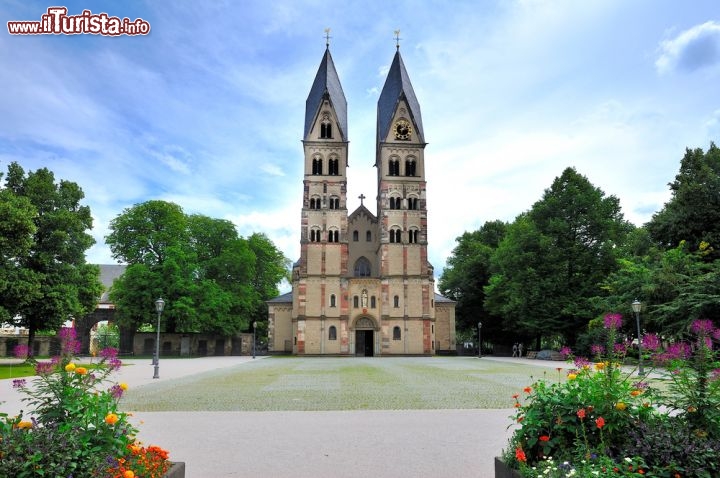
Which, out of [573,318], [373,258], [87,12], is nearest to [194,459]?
[87,12]

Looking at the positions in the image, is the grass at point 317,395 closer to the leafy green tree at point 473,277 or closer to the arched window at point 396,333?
the arched window at point 396,333

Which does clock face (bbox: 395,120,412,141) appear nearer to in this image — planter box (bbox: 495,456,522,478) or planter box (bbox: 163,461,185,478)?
planter box (bbox: 495,456,522,478)

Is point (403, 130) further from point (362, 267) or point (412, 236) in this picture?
point (362, 267)

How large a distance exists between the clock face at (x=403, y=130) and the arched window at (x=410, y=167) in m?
2.45

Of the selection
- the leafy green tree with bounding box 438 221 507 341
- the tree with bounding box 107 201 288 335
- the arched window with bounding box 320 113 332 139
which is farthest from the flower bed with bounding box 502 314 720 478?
the arched window with bounding box 320 113 332 139

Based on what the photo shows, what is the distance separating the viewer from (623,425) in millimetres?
4918

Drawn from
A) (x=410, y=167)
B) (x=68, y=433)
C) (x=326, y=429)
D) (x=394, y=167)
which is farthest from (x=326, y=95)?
(x=68, y=433)

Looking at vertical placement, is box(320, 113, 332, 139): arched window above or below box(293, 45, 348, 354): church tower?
above

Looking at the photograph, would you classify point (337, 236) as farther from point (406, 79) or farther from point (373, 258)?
point (406, 79)

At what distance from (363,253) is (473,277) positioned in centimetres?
1257

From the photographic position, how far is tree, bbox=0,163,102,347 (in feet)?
97.6

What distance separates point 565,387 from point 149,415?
922 centimetres

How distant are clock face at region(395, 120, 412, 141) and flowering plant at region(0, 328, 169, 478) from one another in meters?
57.4

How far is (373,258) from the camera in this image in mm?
61844
